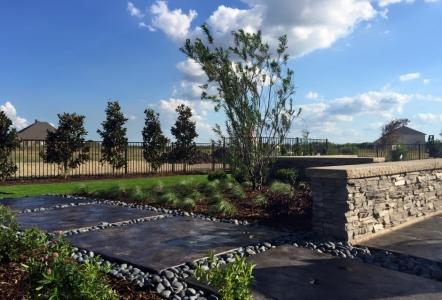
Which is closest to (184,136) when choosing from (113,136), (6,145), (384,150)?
(113,136)

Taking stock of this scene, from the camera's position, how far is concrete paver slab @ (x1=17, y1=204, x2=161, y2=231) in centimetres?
638

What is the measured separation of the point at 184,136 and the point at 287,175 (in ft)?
28.7

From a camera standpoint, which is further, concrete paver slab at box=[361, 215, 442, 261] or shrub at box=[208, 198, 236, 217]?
shrub at box=[208, 198, 236, 217]

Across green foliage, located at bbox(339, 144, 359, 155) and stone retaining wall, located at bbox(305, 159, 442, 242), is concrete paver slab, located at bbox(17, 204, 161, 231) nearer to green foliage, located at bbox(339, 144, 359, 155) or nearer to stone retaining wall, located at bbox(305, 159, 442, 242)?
stone retaining wall, located at bbox(305, 159, 442, 242)

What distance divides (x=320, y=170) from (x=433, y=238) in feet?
6.32

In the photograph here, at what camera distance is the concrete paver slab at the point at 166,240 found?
14.8 ft

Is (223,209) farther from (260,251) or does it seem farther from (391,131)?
(391,131)

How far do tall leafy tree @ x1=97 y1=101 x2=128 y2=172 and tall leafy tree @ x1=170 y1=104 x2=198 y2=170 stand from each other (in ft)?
9.04

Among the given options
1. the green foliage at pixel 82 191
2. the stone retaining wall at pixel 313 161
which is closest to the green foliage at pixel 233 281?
the stone retaining wall at pixel 313 161

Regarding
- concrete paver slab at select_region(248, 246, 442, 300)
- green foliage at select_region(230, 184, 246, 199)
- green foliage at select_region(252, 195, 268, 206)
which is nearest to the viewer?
concrete paver slab at select_region(248, 246, 442, 300)

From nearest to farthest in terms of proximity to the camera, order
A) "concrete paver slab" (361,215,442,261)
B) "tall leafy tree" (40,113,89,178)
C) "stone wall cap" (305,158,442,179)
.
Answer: "concrete paver slab" (361,215,442,261), "stone wall cap" (305,158,442,179), "tall leafy tree" (40,113,89,178)

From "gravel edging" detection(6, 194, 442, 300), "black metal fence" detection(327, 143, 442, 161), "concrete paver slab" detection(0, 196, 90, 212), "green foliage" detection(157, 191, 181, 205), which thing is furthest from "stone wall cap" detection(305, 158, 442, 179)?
"black metal fence" detection(327, 143, 442, 161)

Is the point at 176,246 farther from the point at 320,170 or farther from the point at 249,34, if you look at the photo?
the point at 249,34

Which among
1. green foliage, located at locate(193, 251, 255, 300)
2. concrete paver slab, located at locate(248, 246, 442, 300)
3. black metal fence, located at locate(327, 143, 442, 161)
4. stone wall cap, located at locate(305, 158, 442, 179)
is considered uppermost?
black metal fence, located at locate(327, 143, 442, 161)
